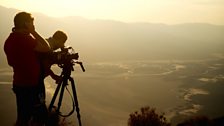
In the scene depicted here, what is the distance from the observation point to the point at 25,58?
3.89 meters

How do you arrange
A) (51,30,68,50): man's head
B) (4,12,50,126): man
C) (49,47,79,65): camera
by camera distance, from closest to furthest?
(4,12,50,126): man
(49,47,79,65): camera
(51,30,68,50): man's head

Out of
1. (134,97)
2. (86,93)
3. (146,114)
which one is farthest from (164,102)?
(146,114)

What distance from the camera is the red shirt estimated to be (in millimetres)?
3844

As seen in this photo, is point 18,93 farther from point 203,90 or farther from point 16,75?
point 203,90

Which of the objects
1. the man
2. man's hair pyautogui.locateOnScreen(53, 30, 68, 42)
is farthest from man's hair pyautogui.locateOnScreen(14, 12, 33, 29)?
man's hair pyautogui.locateOnScreen(53, 30, 68, 42)

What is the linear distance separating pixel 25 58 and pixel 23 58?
2 centimetres

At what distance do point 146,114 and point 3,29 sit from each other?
574 feet

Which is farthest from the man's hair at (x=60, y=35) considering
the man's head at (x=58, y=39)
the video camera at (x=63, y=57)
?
the video camera at (x=63, y=57)

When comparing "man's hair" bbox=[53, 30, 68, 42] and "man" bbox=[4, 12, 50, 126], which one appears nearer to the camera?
"man" bbox=[4, 12, 50, 126]

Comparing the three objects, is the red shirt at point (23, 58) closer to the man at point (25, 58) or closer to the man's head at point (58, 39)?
the man at point (25, 58)

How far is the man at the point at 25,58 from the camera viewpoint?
12.6ft

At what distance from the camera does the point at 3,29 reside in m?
176

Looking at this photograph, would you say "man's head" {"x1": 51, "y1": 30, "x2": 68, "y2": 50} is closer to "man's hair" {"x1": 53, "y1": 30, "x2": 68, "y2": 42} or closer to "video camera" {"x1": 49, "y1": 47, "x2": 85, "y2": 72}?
"man's hair" {"x1": 53, "y1": 30, "x2": 68, "y2": 42}

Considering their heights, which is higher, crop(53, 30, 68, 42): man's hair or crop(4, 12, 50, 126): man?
crop(53, 30, 68, 42): man's hair
